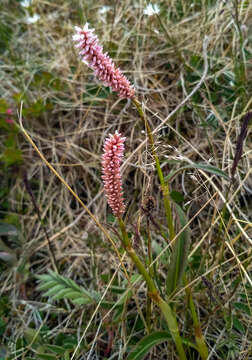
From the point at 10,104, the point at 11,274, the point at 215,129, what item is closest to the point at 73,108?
→ the point at 10,104

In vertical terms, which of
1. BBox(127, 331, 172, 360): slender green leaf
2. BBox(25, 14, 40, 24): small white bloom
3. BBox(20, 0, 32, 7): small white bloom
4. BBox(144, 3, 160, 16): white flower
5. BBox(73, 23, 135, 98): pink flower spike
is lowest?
BBox(127, 331, 172, 360): slender green leaf

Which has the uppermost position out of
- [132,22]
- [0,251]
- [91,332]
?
[132,22]

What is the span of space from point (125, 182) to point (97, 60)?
0.99 metres

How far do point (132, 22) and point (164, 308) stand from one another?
168 centimetres

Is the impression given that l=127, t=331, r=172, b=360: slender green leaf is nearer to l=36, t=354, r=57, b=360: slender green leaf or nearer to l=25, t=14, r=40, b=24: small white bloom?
l=36, t=354, r=57, b=360: slender green leaf

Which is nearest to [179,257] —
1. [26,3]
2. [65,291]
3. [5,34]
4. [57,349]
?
[65,291]

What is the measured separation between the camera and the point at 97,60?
93 centimetres

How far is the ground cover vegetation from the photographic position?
4.53 ft

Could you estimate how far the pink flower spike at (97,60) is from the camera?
0.90 m

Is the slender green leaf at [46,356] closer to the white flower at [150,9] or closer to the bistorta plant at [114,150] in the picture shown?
the bistorta plant at [114,150]

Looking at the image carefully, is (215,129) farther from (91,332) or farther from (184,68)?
(91,332)

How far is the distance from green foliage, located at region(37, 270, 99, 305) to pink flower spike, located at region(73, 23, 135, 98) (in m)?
0.70

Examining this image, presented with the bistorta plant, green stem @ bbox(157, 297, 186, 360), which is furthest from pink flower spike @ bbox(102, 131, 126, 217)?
green stem @ bbox(157, 297, 186, 360)

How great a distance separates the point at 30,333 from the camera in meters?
1.43
